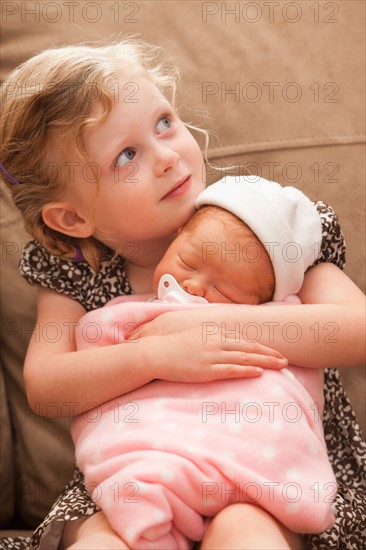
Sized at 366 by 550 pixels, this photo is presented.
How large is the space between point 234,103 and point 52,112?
12.9 inches

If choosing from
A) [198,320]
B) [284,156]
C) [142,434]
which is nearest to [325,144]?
[284,156]

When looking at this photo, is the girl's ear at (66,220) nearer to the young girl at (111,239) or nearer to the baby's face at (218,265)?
the young girl at (111,239)

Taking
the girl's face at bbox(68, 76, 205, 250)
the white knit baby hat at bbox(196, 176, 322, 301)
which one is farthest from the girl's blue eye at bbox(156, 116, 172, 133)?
the white knit baby hat at bbox(196, 176, 322, 301)

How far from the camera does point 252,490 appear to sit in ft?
3.18

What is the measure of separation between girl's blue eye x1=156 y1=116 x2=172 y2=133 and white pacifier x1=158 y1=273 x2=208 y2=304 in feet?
0.74

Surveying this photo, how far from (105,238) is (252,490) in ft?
1.55

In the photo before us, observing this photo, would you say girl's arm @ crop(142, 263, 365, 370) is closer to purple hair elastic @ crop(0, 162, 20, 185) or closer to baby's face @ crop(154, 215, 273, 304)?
baby's face @ crop(154, 215, 273, 304)

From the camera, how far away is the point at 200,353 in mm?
1048

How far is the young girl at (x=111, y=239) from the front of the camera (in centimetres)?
107

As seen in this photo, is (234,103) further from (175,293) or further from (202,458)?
(202,458)

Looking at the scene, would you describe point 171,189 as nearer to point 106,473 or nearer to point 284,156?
point 284,156

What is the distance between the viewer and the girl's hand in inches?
40.9

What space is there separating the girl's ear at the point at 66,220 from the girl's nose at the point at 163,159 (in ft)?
0.45

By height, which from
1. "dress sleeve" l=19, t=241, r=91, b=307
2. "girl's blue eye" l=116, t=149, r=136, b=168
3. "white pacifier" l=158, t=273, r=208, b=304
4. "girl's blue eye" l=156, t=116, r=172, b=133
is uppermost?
"girl's blue eye" l=156, t=116, r=172, b=133
